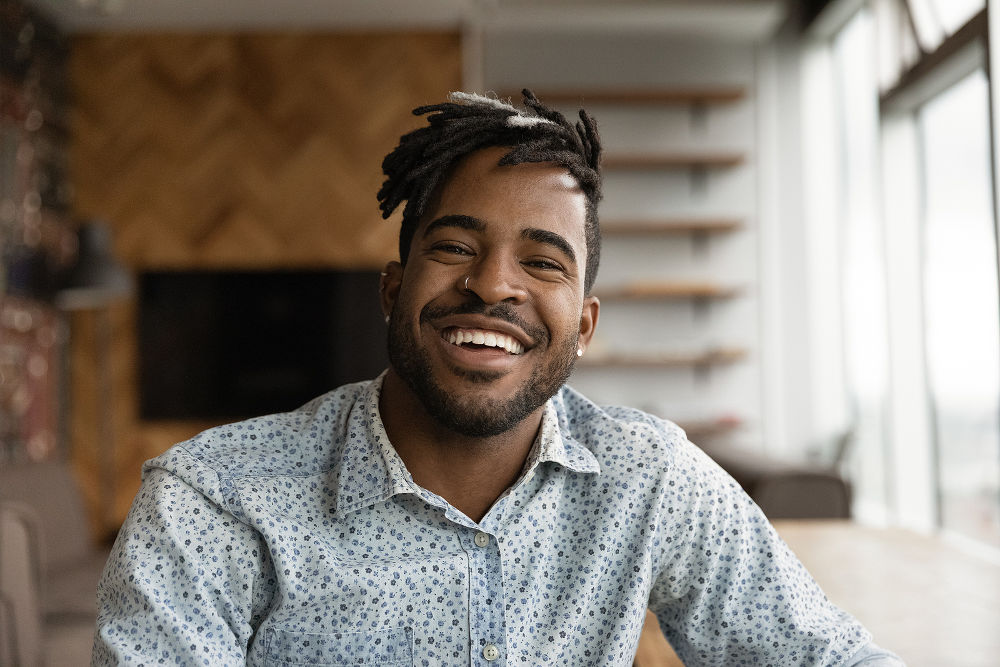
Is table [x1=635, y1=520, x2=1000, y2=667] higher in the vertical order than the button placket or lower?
lower

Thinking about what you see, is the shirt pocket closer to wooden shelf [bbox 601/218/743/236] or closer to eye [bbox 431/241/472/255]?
eye [bbox 431/241/472/255]

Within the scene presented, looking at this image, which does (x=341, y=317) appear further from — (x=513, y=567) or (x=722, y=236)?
(x=513, y=567)

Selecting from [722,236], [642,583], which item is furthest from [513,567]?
[722,236]

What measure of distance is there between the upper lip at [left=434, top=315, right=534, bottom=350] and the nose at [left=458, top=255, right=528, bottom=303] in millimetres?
23

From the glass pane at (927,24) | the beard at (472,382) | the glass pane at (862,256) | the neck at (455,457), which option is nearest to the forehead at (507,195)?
the beard at (472,382)

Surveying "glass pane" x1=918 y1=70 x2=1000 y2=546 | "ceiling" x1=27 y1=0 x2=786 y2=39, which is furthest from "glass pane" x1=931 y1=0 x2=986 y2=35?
"ceiling" x1=27 y1=0 x2=786 y2=39

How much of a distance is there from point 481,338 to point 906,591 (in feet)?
2.97

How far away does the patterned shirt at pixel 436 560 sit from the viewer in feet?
3.05

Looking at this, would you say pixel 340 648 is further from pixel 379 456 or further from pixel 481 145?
pixel 481 145

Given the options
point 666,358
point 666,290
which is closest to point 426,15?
point 666,290

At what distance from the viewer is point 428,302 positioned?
1078 mm

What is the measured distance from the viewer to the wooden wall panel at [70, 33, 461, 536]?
551 centimetres

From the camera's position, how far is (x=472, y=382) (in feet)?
3.51

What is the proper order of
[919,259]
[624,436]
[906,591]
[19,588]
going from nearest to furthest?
[624,436] → [906,591] → [19,588] → [919,259]
